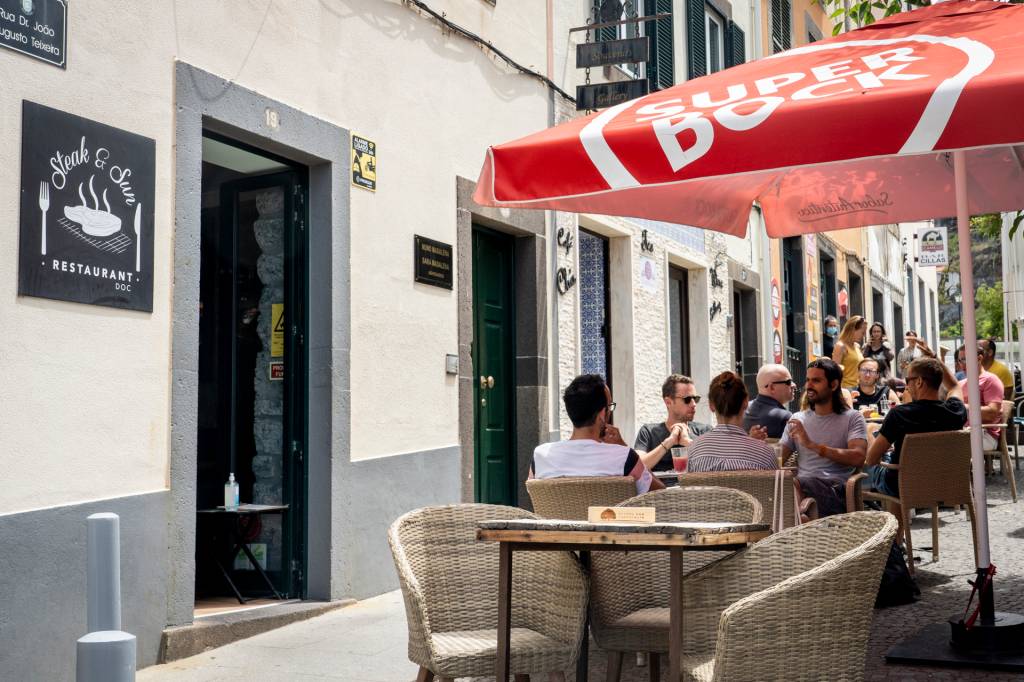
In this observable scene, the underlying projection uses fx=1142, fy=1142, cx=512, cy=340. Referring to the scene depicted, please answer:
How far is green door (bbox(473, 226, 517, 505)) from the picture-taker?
8.62 metres

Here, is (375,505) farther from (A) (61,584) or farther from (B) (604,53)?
(B) (604,53)

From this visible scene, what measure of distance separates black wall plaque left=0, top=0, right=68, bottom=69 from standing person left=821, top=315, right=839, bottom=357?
602 inches

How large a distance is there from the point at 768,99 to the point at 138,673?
358 centimetres

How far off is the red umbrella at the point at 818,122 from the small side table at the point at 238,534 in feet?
8.33

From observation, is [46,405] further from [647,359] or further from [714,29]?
[714,29]

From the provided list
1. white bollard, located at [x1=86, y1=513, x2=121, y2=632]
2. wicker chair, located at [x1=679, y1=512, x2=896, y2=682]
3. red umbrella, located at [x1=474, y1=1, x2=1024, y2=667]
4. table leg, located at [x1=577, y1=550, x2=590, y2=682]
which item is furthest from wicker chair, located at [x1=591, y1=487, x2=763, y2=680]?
white bollard, located at [x1=86, y1=513, x2=121, y2=632]

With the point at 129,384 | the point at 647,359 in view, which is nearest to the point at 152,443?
the point at 129,384

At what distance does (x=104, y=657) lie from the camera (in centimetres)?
256

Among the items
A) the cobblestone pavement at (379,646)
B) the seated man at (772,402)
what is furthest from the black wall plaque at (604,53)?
the cobblestone pavement at (379,646)

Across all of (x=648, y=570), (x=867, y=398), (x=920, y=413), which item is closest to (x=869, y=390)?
(x=867, y=398)

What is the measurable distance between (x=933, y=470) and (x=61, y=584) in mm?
4782

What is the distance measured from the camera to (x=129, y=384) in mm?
5109

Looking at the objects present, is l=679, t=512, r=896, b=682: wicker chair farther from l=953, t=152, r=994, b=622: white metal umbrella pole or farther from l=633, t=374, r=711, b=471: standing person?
l=633, t=374, r=711, b=471: standing person

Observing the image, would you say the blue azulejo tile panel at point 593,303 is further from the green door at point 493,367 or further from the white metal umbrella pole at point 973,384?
the white metal umbrella pole at point 973,384
